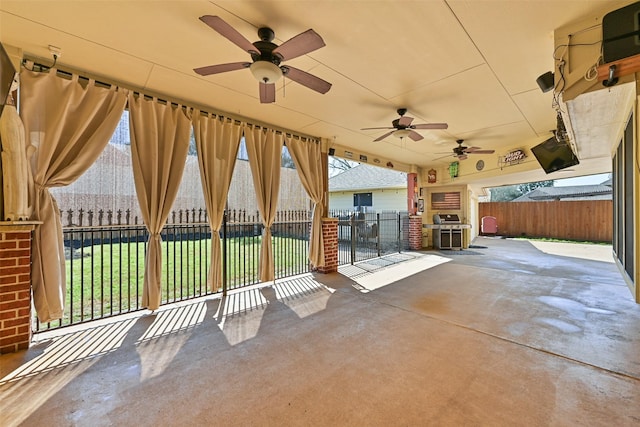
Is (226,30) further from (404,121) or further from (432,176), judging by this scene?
(432,176)

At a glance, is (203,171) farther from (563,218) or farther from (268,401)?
(563,218)

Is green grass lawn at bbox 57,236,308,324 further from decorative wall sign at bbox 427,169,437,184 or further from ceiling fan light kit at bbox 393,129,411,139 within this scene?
decorative wall sign at bbox 427,169,437,184

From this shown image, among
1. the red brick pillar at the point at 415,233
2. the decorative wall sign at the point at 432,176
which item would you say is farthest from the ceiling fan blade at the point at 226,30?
the decorative wall sign at the point at 432,176

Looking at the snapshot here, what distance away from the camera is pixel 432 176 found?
8828mm

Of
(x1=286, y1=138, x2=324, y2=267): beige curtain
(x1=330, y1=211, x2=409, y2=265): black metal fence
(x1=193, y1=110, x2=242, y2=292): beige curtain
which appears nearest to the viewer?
(x1=193, y1=110, x2=242, y2=292): beige curtain

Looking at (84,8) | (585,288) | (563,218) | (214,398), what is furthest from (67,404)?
(563,218)

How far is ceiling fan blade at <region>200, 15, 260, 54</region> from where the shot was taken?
181cm

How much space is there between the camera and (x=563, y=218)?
11.0 meters

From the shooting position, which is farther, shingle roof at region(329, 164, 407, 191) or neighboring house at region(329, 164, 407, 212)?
neighboring house at region(329, 164, 407, 212)

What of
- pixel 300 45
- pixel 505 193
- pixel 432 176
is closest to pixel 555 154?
pixel 432 176

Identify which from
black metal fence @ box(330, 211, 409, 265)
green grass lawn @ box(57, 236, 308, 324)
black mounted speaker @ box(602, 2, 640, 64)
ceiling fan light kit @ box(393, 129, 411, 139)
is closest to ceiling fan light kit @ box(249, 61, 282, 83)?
ceiling fan light kit @ box(393, 129, 411, 139)

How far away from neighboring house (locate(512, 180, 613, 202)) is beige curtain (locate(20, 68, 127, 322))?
58.6ft

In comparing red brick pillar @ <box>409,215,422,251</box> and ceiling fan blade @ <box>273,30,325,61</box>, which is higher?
ceiling fan blade @ <box>273,30,325,61</box>

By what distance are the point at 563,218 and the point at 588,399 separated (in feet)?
41.1
